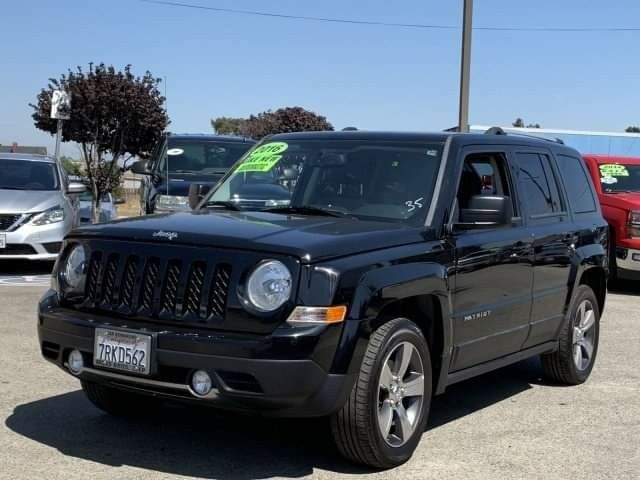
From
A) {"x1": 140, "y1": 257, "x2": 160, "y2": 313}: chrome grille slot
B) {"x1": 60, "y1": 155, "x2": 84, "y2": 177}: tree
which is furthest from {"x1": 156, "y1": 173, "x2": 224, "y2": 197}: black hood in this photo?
{"x1": 60, "y1": 155, "x2": 84, "y2": 177}: tree

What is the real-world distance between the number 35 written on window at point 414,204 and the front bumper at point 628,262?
24.2 ft

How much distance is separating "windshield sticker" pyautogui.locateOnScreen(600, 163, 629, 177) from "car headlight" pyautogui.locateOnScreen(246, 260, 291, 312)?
9.70m

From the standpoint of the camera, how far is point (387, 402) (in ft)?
15.2

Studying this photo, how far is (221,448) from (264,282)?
1243 millimetres

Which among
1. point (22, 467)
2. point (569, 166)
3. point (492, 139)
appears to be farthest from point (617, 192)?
point (22, 467)

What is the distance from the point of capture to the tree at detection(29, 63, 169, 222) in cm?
2525

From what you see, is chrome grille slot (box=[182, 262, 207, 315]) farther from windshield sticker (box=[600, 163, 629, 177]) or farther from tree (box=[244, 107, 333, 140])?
tree (box=[244, 107, 333, 140])

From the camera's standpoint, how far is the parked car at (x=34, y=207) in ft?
38.2

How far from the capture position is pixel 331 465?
4.74m

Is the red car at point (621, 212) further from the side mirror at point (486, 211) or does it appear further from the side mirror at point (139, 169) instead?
the side mirror at point (486, 211)

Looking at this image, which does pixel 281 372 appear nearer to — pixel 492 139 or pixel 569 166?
pixel 492 139

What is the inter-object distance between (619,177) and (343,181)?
8.53 meters

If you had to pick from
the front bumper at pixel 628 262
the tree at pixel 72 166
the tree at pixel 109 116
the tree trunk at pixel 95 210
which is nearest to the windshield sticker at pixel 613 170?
the front bumper at pixel 628 262

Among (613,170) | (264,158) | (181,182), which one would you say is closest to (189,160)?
(181,182)
